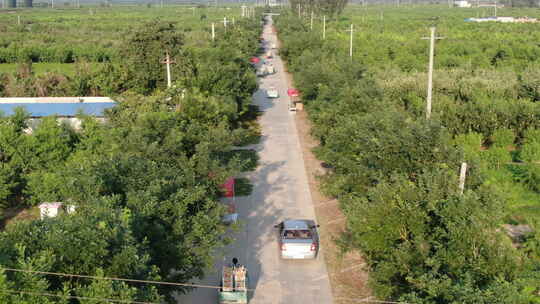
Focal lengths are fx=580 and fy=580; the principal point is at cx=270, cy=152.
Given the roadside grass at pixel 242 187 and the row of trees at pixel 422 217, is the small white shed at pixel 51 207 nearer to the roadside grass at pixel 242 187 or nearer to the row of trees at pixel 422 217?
the roadside grass at pixel 242 187

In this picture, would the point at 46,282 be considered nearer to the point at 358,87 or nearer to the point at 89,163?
the point at 89,163

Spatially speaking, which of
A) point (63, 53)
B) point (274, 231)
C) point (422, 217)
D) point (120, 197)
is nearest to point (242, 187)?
point (274, 231)

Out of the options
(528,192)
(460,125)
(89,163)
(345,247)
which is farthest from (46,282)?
(460,125)

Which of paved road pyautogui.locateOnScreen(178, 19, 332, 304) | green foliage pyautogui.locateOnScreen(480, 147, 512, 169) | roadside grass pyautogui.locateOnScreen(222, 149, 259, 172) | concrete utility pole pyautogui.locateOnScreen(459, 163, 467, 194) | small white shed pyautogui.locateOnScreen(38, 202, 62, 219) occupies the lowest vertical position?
paved road pyautogui.locateOnScreen(178, 19, 332, 304)

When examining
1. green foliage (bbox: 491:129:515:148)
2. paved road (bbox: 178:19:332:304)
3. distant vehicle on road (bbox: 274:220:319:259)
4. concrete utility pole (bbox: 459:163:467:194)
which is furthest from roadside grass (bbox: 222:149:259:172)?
concrete utility pole (bbox: 459:163:467:194)

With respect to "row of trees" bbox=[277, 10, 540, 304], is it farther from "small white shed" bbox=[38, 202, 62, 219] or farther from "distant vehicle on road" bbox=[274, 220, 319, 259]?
"small white shed" bbox=[38, 202, 62, 219]

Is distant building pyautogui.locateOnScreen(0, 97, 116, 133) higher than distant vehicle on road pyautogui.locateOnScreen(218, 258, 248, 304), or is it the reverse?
distant building pyautogui.locateOnScreen(0, 97, 116, 133)

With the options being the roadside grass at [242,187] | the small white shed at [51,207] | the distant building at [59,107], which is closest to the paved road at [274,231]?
the roadside grass at [242,187]

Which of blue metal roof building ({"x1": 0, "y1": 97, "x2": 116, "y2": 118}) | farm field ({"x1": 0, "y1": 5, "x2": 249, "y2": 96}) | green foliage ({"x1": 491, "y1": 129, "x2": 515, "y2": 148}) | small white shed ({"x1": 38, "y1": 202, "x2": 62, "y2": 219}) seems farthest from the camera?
farm field ({"x1": 0, "y1": 5, "x2": 249, "y2": 96})
